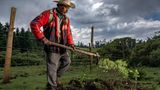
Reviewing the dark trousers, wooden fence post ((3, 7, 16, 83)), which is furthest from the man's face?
wooden fence post ((3, 7, 16, 83))

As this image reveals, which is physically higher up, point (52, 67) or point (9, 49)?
point (9, 49)

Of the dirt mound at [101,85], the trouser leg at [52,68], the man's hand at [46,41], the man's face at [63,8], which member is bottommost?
the dirt mound at [101,85]

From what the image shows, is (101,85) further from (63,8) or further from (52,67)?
(63,8)

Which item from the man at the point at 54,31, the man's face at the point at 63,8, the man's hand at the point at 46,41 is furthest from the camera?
the man's face at the point at 63,8

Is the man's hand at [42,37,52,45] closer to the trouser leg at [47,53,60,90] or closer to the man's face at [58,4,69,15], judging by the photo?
the trouser leg at [47,53,60,90]

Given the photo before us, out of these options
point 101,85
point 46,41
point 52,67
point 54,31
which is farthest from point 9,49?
point 46,41

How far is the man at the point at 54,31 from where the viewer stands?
7.14 meters

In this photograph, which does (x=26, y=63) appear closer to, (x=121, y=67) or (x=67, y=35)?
(x=121, y=67)

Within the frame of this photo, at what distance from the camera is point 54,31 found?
724cm

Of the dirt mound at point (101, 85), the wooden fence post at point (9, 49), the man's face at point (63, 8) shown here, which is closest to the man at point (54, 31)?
the man's face at point (63, 8)

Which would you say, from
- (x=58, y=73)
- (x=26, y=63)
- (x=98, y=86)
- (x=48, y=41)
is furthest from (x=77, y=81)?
(x=26, y=63)

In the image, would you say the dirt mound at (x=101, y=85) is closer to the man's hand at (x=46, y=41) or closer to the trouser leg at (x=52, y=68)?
the trouser leg at (x=52, y=68)

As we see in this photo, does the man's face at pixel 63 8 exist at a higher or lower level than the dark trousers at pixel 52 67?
higher

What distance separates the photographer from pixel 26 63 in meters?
17.2
